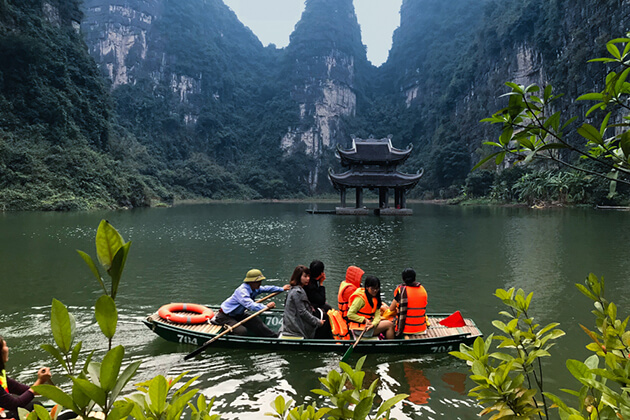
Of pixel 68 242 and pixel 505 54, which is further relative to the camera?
pixel 505 54

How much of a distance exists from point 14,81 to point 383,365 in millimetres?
50641

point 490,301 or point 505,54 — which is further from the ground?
point 505,54

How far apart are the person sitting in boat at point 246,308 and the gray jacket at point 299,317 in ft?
1.31

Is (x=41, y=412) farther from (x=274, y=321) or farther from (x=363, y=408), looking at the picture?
(x=274, y=321)

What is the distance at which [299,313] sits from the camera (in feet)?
18.7

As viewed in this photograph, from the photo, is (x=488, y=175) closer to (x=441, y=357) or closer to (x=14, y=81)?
(x=441, y=357)

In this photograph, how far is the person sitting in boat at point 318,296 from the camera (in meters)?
5.89

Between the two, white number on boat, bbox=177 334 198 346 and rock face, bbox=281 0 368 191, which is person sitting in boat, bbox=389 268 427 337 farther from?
rock face, bbox=281 0 368 191

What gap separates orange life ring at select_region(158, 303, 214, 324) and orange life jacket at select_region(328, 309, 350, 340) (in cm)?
214

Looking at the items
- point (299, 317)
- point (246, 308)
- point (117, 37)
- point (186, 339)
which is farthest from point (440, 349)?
point (117, 37)

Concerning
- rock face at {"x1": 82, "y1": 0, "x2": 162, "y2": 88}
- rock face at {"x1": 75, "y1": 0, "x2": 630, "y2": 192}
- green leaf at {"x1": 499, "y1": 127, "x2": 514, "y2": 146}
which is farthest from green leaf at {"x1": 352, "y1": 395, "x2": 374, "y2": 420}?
rock face at {"x1": 82, "y1": 0, "x2": 162, "y2": 88}

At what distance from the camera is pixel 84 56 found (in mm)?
49750

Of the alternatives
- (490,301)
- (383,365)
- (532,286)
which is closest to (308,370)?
(383,365)

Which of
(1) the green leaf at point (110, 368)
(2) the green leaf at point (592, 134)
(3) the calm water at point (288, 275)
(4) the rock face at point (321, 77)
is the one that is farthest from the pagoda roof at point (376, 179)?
(4) the rock face at point (321, 77)
